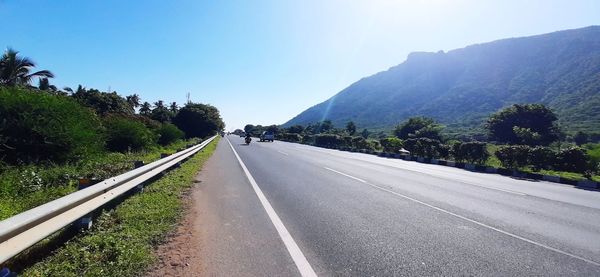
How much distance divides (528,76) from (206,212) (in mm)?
148690

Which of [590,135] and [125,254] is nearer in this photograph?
[125,254]

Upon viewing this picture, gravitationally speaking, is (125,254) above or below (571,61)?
below

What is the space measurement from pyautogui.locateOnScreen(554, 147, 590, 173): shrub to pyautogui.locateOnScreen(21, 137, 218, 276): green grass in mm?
20371

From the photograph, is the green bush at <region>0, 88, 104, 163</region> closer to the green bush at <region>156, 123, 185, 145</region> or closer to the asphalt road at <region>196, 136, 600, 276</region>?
the asphalt road at <region>196, 136, 600, 276</region>

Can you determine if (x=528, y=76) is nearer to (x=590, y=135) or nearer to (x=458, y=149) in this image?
(x=590, y=135)

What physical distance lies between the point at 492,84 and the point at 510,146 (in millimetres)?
130922

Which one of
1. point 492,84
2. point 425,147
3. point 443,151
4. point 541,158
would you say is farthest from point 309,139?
point 492,84

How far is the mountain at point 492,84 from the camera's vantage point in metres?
108

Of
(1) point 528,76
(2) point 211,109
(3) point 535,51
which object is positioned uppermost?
(3) point 535,51

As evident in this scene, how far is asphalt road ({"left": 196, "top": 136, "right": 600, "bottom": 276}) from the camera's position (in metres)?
4.53

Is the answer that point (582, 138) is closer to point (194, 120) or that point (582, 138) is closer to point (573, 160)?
point (573, 160)

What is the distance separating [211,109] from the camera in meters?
65.4

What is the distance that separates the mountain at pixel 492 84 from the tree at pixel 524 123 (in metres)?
29.8

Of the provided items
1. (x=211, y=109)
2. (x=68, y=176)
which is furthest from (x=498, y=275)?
(x=211, y=109)
